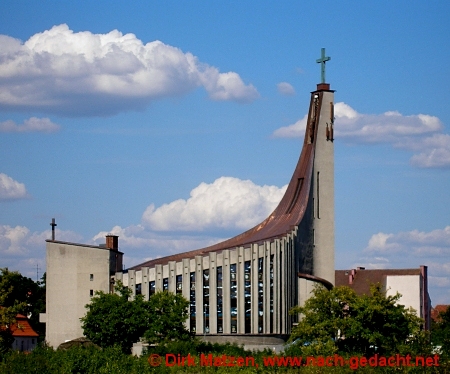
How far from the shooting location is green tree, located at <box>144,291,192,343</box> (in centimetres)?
6094

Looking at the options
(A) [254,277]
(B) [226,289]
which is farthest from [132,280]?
(A) [254,277]

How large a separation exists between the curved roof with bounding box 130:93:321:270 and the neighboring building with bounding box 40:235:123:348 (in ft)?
16.6

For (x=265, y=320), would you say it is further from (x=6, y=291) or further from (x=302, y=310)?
(x=6, y=291)

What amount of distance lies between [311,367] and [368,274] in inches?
2559

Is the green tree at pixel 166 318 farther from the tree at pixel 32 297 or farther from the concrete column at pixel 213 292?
the tree at pixel 32 297

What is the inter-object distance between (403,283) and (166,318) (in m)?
48.2

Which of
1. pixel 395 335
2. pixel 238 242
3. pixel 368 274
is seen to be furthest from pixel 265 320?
pixel 368 274

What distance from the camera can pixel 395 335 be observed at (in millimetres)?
56281

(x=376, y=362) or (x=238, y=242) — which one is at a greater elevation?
(x=238, y=242)

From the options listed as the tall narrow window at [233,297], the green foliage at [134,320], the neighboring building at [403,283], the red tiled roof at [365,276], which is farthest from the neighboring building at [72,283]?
the red tiled roof at [365,276]

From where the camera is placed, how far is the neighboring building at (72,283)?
69.2 metres

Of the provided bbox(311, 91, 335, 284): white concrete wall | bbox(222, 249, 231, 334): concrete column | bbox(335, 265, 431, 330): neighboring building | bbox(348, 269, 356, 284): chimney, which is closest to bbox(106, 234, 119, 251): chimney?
bbox(222, 249, 231, 334): concrete column

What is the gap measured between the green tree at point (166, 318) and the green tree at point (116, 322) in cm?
62

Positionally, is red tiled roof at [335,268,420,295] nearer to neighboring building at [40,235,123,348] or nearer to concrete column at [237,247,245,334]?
concrete column at [237,247,245,334]
